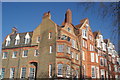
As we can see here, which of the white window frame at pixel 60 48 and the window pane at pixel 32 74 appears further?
the window pane at pixel 32 74

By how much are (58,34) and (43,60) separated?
3.37 meters

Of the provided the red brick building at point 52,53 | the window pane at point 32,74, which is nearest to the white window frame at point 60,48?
the red brick building at point 52,53

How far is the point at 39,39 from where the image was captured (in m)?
20.7

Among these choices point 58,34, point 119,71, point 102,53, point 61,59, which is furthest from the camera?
point 119,71

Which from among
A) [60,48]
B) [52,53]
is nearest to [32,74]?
[52,53]

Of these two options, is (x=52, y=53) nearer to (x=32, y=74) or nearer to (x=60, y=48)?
(x=60, y=48)

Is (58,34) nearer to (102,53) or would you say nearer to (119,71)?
(102,53)

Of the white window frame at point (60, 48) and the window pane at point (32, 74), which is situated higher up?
the white window frame at point (60, 48)

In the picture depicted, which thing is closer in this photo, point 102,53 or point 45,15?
point 45,15

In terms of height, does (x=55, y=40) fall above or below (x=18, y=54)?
above

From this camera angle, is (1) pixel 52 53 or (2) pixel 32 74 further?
(2) pixel 32 74

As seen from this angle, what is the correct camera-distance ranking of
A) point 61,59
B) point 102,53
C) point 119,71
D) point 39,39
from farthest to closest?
point 119,71 → point 102,53 → point 39,39 → point 61,59

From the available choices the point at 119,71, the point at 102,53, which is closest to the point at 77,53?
the point at 102,53

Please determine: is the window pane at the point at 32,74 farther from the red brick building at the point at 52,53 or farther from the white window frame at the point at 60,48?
the white window frame at the point at 60,48
